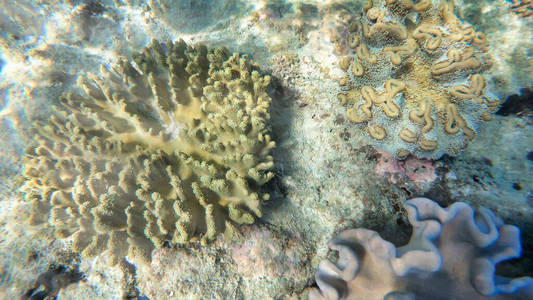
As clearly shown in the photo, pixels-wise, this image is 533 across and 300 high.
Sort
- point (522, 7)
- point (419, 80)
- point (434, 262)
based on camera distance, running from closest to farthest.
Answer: point (434, 262) < point (419, 80) < point (522, 7)

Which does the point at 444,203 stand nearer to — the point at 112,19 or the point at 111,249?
the point at 111,249

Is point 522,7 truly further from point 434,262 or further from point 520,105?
point 434,262

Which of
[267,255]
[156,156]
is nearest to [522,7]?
[267,255]

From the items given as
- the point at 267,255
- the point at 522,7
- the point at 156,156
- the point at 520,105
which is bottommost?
the point at 267,255

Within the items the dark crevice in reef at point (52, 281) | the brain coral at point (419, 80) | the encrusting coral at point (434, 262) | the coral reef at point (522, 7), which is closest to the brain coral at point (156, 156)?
the dark crevice in reef at point (52, 281)

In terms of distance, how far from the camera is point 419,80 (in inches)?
99.0

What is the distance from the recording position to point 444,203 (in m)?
2.32

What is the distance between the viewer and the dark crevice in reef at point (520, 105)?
8.90 ft

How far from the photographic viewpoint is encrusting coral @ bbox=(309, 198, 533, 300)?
174cm

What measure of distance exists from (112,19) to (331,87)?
5.21 metres

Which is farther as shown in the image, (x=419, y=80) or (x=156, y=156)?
(x=419, y=80)

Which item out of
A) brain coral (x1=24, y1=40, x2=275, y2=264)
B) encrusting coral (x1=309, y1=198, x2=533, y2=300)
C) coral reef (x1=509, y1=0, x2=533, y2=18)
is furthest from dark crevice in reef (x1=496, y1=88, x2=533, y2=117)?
brain coral (x1=24, y1=40, x2=275, y2=264)

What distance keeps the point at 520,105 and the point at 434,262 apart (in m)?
2.49

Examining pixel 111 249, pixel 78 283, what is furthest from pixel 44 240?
pixel 111 249
